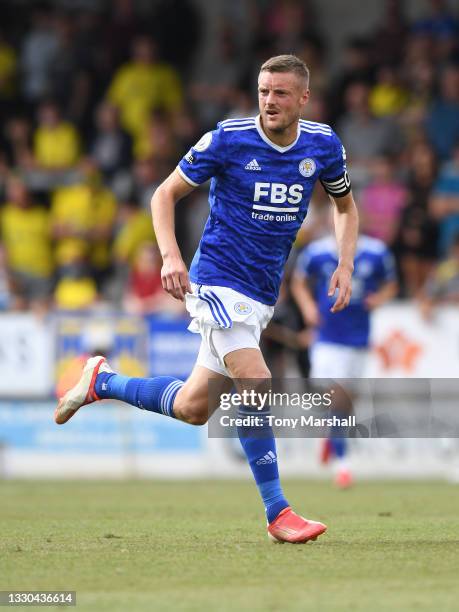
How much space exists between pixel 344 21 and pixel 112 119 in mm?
4093

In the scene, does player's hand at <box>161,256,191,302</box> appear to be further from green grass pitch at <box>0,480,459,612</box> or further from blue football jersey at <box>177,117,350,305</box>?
green grass pitch at <box>0,480,459,612</box>

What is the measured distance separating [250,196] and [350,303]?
5508 mm

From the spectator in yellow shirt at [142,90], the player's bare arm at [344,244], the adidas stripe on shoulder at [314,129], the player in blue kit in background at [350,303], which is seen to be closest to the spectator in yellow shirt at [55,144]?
the spectator in yellow shirt at [142,90]

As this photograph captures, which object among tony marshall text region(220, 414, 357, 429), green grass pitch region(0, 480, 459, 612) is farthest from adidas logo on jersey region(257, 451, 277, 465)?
green grass pitch region(0, 480, 459, 612)

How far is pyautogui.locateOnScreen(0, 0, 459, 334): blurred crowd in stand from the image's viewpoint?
50.1 feet

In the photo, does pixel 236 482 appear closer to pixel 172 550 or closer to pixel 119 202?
pixel 119 202

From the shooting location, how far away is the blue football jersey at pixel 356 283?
12.4 m

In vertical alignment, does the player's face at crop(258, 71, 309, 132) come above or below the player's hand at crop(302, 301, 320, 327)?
above

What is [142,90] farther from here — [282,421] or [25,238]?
[282,421]

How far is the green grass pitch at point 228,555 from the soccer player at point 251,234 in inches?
22.3

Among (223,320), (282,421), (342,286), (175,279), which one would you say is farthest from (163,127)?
(175,279)

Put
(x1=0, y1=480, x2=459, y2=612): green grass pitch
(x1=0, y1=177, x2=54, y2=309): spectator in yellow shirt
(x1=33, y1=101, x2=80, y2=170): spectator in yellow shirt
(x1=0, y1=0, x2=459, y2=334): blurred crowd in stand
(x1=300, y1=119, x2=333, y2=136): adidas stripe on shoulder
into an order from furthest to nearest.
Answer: (x1=33, y1=101, x2=80, y2=170): spectator in yellow shirt → (x1=0, y1=177, x2=54, y2=309): spectator in yellow shirt → (x1=0, y1=0, x2=459, y2=334): blurred crowd in stand → (x1=300, y1=119, x2=333, y2=136): adidas stripe on shoulder → (x1=0, y1=480, x2=459, y2=612): green grass pitch

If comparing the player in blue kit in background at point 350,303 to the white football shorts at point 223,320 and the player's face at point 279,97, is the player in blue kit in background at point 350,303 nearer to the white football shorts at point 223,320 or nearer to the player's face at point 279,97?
the white football shorts at point 223,320

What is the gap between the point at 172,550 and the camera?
6598 mm
